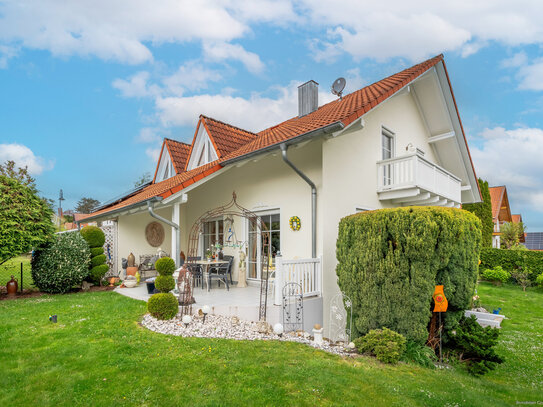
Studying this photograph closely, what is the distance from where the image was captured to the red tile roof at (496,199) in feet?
89.6

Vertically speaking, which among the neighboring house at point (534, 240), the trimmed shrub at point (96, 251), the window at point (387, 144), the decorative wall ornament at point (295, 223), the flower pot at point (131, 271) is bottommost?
the neighboring house at point (534, 240)

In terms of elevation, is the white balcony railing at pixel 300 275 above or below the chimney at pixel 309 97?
below

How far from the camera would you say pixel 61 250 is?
364 inches

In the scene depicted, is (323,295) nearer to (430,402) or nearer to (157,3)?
(430,402)

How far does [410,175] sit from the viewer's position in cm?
827

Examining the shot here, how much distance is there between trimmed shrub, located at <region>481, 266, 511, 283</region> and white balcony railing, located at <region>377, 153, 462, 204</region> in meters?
6.67

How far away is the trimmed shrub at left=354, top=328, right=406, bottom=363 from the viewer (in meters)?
4.77

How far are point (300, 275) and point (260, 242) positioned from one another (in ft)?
8.31

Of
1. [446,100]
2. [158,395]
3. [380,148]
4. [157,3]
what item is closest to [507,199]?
[446,100]

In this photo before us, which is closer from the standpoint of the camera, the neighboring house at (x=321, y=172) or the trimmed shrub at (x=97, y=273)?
the neighboring house at (x=321, y=172)

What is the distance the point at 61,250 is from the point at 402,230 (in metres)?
9.24

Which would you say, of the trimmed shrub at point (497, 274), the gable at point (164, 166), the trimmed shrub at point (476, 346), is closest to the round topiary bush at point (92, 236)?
the gable at point (164, 166)

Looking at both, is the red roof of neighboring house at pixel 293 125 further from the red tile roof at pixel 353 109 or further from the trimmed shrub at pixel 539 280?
the trimmed shrub at pixel 539 280

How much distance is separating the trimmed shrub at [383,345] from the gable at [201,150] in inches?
316
